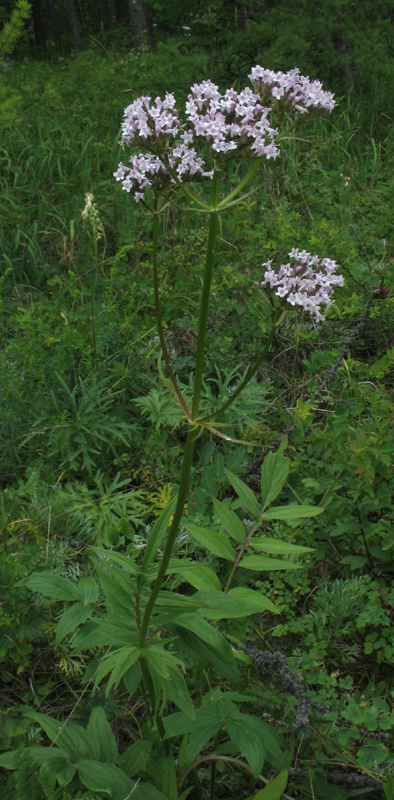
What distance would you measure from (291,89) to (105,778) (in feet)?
5.74

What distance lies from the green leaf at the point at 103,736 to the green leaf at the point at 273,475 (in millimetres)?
730

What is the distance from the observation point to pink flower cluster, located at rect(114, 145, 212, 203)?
157 cm

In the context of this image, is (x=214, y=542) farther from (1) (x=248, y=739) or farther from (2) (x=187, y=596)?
(1) (x=248, y=739)

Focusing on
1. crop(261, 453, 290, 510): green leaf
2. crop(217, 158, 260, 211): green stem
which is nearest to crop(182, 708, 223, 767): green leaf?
crop(261, 453, 290, 510): green leaf

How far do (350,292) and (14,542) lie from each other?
7.92 ft

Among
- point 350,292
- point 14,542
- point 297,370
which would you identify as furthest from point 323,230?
point 14,542

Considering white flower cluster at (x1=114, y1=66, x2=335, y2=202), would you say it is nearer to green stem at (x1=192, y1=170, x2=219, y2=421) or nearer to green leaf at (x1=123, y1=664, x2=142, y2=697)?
green stem at (x1=192, y1=170, x2=219, y2=421)

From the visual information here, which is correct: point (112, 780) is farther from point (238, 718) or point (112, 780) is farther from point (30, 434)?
point (30, 434)

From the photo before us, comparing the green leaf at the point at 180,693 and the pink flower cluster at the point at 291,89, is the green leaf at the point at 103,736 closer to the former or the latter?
the green leaf at the point at 180,693

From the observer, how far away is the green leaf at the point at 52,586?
1553 millimetres

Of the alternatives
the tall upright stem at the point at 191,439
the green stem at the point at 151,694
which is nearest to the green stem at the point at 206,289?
the tall upright stem at the point at 191,439

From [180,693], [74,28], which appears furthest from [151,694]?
[74,28]

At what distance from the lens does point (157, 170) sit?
1.61 meters

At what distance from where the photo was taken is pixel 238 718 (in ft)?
4.85
